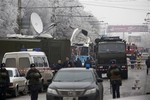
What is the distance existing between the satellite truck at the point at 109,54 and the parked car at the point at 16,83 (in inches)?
488

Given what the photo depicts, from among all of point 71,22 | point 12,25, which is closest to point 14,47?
point 12,25

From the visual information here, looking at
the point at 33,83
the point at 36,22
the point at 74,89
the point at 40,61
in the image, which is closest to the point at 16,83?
the point at 40,61

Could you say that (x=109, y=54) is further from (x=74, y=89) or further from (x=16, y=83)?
(x=74, y=89)

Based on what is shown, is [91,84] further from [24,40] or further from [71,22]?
[71,22]

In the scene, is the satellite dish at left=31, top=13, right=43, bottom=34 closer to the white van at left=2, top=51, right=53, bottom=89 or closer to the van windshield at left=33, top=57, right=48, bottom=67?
the van windshield at left=33, top=57, right=48, bottom=67

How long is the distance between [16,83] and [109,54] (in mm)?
14457

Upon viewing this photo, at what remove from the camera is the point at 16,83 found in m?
24.1

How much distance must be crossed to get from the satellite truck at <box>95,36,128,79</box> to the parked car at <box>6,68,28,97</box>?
1238cm

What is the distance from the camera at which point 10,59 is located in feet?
Result: 91.3

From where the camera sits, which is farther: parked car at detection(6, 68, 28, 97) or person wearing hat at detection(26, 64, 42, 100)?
parked car at detection(6, 68, 28, 97)

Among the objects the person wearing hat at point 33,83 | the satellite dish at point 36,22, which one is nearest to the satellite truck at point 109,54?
the satellite dish at point 36,22

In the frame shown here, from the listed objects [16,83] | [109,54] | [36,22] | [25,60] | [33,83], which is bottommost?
[16,83]

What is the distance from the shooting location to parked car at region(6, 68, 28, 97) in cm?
2384

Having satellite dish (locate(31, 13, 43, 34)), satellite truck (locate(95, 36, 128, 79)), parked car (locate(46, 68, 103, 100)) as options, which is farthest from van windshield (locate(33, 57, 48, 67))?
satellite dish (locate(31, 13, 43, 34))
